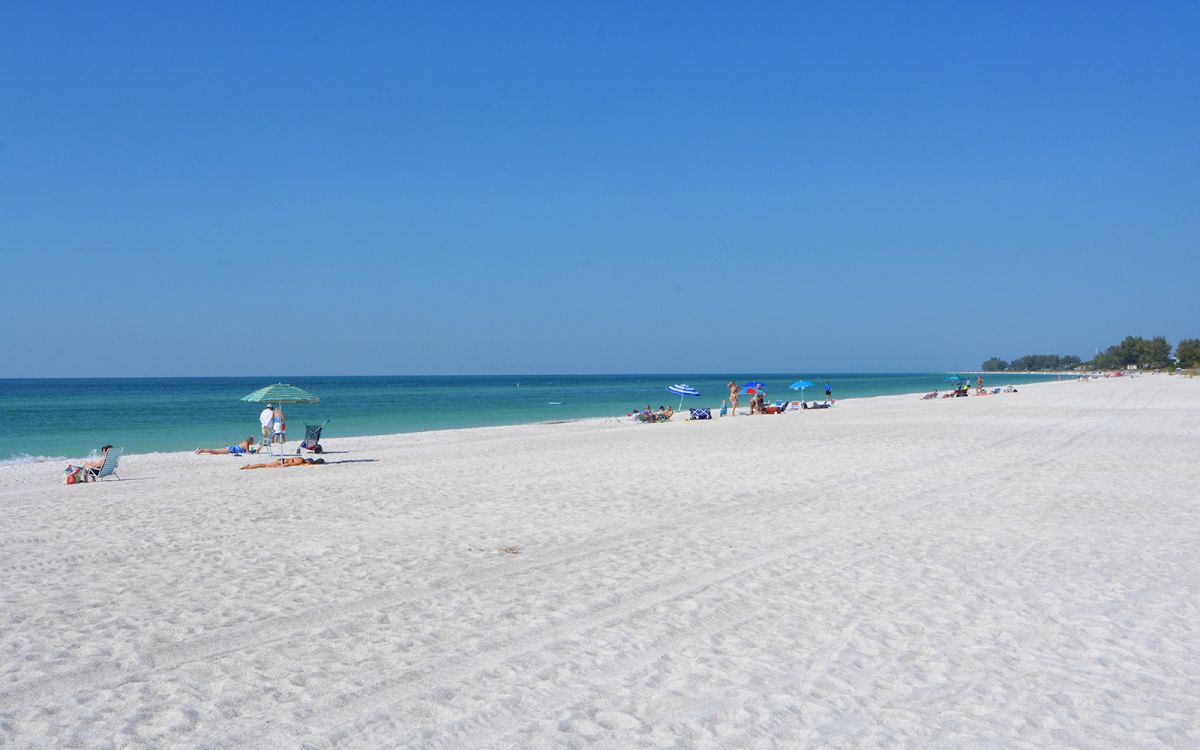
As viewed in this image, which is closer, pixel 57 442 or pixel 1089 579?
pixel 1089 579

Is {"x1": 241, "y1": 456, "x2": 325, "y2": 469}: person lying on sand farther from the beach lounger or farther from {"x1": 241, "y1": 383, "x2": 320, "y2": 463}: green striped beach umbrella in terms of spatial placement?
the beach lounger

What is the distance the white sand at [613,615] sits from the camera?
399 cm

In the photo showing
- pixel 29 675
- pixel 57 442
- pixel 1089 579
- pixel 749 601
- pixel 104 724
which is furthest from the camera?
pixel 57 442

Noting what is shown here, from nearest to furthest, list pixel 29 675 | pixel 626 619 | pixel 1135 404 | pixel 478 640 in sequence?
1. pixel 29 675
2. pixel 478 640
3. pixel 626 619
4. pixel 1135 404

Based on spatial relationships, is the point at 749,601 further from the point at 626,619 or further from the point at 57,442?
the point at 57,442

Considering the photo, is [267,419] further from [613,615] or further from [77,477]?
[613,615]

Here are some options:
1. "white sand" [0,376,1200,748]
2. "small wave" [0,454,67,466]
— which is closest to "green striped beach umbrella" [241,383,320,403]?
"white sand" [0,376,1200,748]

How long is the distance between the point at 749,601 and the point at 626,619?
0.99 meters

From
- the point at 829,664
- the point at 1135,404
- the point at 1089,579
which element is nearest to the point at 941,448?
the point at 1089,579

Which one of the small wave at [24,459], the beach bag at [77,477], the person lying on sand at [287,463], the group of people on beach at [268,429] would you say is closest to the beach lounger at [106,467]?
the beach bag at [77,477]

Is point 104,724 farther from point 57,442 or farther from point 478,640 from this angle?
point 57,442

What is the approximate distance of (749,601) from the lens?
5.98 m

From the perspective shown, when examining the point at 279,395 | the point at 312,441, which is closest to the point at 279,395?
the point at 279,395

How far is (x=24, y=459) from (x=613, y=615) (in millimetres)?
22281
